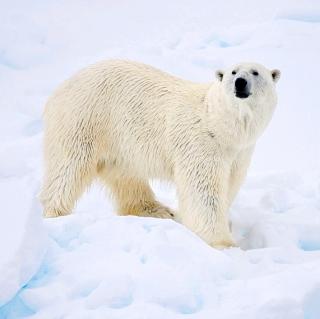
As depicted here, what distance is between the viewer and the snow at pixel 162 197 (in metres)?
2.56

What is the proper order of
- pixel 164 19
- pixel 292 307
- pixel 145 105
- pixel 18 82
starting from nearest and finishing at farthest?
pixel 292 307
pixel 145 105
pixel 18 82
pixel 164 19

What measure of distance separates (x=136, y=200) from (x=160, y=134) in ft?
2.63

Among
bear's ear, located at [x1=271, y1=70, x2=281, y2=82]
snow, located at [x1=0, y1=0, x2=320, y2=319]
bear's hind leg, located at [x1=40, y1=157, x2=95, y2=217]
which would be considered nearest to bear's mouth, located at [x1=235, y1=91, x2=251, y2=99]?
bear's ear, located at [x1=271, y1=70, x2=281, y2=82]

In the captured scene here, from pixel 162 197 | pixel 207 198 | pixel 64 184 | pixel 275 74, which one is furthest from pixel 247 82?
pixel 162 197

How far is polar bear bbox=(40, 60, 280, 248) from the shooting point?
4.32 meters

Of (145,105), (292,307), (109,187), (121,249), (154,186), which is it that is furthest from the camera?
(154,186)

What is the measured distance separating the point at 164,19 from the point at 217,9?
0.92 metres

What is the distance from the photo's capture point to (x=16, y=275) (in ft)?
8.16

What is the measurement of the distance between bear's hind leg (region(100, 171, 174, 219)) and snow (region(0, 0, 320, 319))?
185mm

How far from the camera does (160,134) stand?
4645 mm

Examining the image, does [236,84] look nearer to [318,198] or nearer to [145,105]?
[145,105]

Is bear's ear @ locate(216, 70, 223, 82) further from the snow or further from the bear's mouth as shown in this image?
the snow

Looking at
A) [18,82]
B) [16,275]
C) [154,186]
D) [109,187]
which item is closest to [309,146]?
[154,186]

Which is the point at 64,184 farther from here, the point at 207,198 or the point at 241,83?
the point at 241,83
